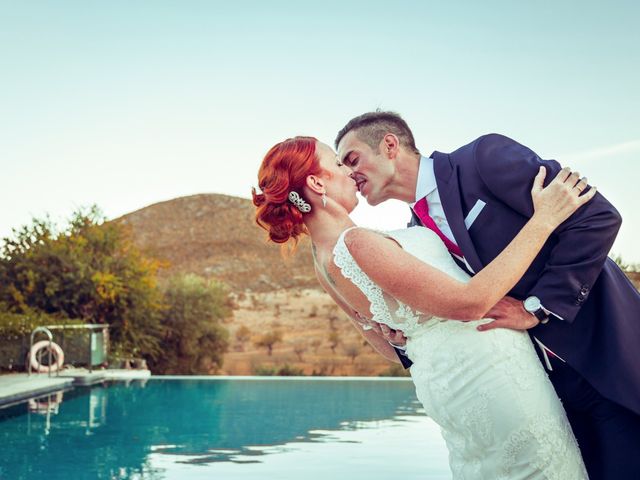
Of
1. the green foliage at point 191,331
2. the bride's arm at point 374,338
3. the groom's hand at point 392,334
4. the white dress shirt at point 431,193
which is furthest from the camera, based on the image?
the green foliage at point 191,331

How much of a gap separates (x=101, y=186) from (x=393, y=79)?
437 inches

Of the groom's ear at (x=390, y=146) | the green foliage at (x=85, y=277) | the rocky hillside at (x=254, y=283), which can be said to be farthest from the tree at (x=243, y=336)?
the groom's ear at (x=390, y=146)

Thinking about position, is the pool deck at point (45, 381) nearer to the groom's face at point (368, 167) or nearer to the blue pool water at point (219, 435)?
the blue pool water at point (219, 435)

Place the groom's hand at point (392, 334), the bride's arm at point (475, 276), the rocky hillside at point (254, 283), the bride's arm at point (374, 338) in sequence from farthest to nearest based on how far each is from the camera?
the rocky hillside at point (254, 283), the bride's arm at point (374, 338), the groom's hand at point (392, 334), the bride's arm at point (475, 276)

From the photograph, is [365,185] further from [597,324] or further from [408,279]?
[597,324]

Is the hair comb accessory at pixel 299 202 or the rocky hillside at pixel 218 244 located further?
the rocky hillside at pixel 218 244

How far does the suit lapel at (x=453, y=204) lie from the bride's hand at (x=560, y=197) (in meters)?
0.20

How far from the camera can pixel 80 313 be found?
1889 cm

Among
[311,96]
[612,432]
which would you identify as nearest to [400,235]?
[612,432]

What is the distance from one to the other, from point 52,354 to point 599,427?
572 inches

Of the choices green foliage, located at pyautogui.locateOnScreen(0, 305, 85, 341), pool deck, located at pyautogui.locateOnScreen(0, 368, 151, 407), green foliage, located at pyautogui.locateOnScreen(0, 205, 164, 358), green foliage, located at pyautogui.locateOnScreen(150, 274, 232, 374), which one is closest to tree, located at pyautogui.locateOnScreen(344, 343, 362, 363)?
green foliage, located at pyautogui.locateOnScreen(150, 274, 232, 374)

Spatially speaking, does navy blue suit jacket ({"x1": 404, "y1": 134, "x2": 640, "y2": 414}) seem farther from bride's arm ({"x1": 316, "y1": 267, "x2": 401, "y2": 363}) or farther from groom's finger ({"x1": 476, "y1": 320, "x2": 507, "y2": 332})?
bride's arm ({"x1": 316, "y1": 267, "x2": 401, "y2": 363})

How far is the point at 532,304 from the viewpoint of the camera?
2.09 m

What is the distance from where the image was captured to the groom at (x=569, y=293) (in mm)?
2068
